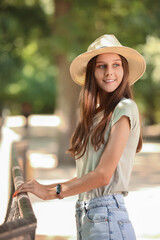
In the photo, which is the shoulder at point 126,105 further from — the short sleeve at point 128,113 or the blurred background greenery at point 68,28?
the blurred background greenery at point 68,28

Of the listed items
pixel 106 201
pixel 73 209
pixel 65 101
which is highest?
pixel 106 201

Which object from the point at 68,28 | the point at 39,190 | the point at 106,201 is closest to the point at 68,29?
the point at 68,28

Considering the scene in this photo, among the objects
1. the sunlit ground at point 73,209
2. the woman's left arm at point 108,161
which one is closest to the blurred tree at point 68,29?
the sunlit ground at point 73,209

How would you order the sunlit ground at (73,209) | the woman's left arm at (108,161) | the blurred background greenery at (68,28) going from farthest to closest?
the blurred background greenery at (68,28)
the sunlit ground at (73,209)
the woman's left arm at (108,161)

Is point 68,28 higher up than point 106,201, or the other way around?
point 68,28

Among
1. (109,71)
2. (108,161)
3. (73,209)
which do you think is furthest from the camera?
(73,209)

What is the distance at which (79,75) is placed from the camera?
309cm

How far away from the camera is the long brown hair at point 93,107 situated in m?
2.56

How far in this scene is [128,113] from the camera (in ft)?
8.13

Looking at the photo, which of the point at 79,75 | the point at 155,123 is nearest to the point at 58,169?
the point at 79,75

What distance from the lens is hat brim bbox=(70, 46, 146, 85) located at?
8.95ft

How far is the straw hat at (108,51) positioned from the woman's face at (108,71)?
0.04 m

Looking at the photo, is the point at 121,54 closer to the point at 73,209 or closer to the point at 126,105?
the point at 126,105

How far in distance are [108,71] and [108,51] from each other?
11 centimetres
